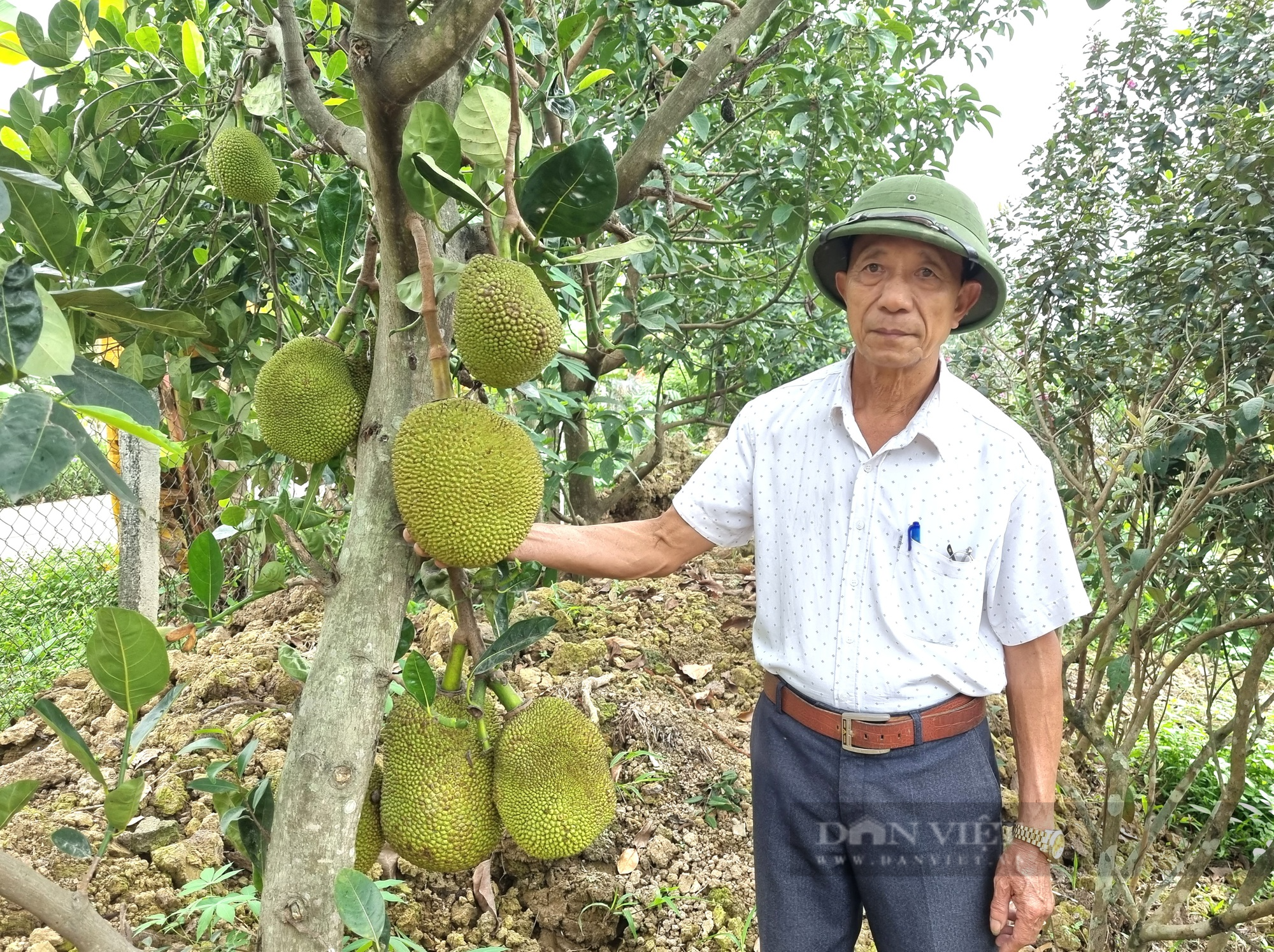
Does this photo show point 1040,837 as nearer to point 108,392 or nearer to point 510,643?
point 510,643

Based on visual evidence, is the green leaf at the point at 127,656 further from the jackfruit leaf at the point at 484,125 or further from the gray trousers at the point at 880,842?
the gray trousers at the point at 880,842

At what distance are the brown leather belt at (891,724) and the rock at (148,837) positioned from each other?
121cm

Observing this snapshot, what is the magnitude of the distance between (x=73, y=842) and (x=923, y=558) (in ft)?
3.63

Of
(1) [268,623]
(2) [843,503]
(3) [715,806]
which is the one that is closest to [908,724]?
(2) [843,503]

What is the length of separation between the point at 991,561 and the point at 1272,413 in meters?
0.63

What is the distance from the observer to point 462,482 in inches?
36.3

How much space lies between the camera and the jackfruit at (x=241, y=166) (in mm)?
1250

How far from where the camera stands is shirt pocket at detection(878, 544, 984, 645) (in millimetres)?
1309

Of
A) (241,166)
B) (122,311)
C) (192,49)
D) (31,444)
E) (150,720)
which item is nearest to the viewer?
(31,444)

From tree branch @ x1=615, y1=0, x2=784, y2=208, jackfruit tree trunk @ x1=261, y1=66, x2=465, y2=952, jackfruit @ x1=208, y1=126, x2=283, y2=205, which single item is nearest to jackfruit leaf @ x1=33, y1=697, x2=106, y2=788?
jackfruit tree trunk @ x1=261, y1=66, x2=465, y2=952

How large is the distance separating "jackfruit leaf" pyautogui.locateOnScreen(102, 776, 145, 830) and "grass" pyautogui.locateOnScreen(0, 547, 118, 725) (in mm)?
2312

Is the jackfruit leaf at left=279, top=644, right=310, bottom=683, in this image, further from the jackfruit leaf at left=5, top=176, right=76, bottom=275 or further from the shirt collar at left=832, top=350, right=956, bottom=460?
the shirt collar at left=832, top=350, right=956, bottom=460

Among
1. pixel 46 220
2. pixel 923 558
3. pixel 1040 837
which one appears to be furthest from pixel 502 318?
pixel 1040 837

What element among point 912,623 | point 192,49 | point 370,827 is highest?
point 192,49
